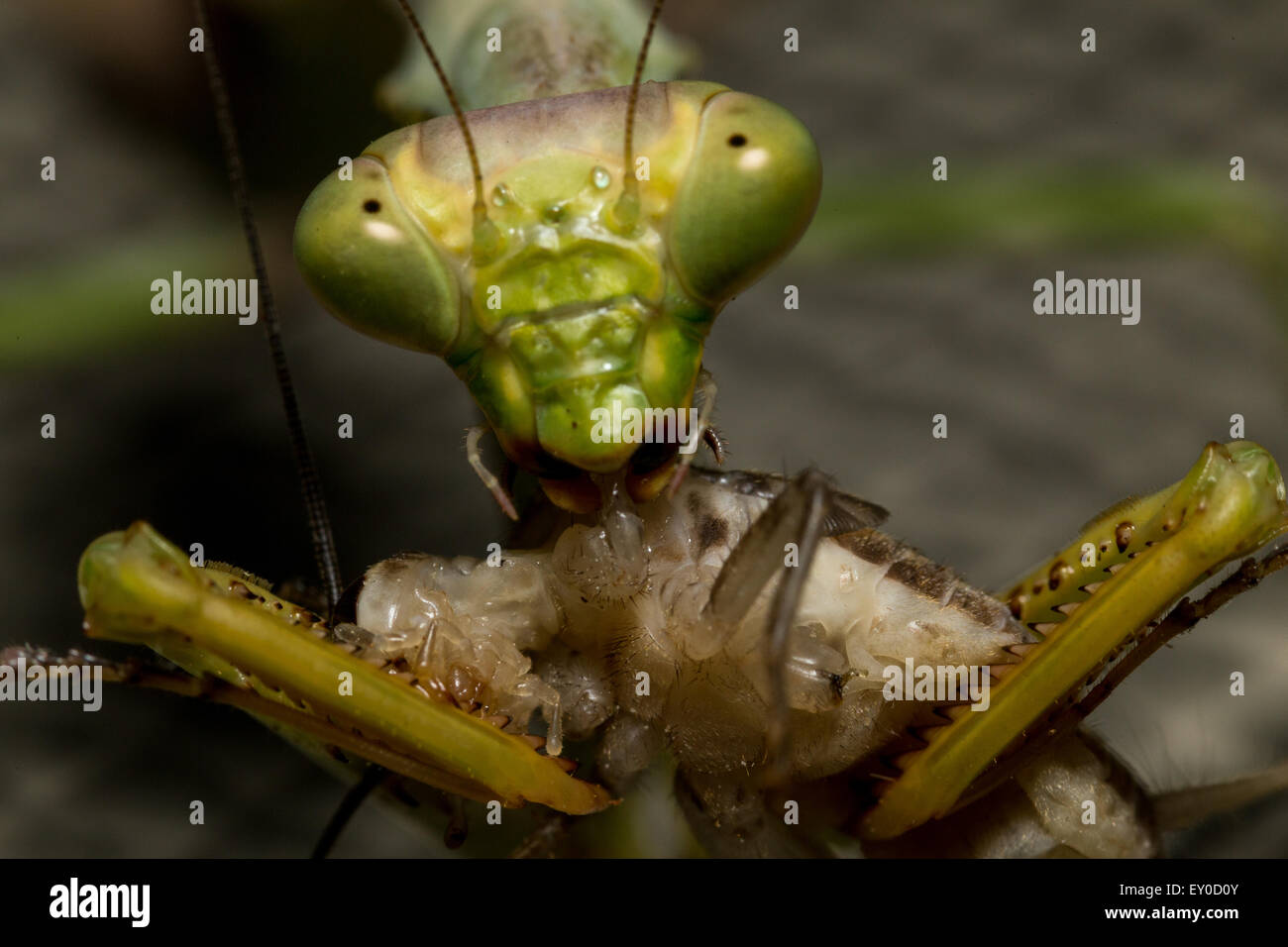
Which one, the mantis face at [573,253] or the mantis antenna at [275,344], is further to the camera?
the mantis antenna at [275,344]

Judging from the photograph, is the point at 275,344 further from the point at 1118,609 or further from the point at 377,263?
the point at 1118,609

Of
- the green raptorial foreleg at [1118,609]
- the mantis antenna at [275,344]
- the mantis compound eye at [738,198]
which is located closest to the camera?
the green raptorial foreleg at [1118,609]

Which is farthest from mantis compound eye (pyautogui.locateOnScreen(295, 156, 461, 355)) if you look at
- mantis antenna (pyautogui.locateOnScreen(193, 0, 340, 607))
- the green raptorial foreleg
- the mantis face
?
the green raptorial foreleg

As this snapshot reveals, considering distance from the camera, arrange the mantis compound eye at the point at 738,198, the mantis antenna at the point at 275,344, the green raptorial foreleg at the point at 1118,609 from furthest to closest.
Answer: the mantis antenna at the point at 275,344 < the mantis compound eye at the point at 738,198 < the green raptorial foreleg at the point at 1118,609

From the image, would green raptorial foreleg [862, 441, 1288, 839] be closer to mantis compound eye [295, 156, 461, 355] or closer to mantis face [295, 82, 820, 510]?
mantis face [295, 82, 820, 510]

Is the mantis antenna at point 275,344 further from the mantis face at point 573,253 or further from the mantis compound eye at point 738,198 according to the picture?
the mantis compound eye at point 738,198

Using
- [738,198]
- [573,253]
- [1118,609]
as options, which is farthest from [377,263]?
[1118,609]

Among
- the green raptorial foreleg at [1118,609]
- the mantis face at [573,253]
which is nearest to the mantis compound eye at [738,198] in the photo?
the mantis face at [573,253]
